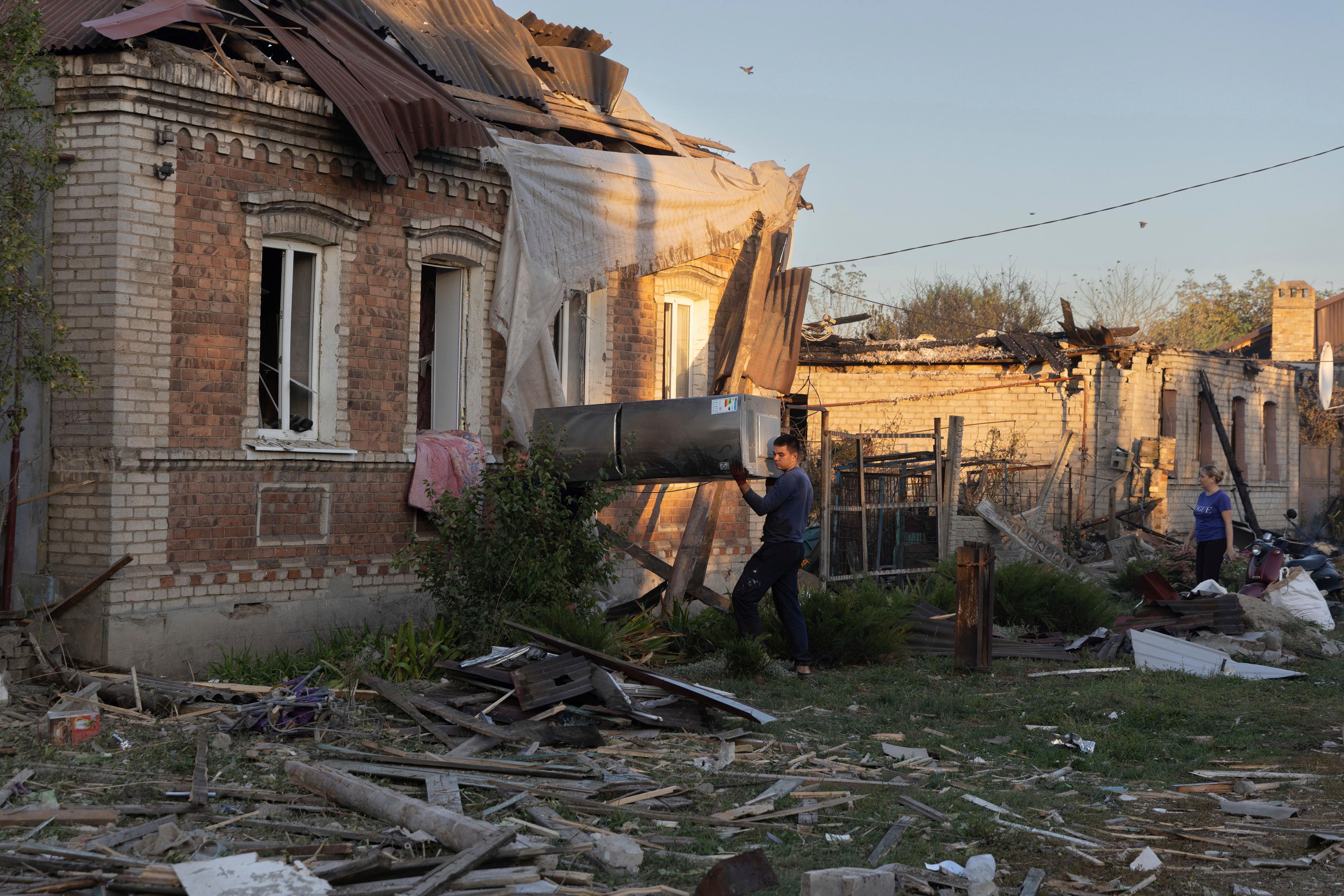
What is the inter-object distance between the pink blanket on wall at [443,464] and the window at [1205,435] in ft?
58.5

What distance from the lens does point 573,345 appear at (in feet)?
41.9

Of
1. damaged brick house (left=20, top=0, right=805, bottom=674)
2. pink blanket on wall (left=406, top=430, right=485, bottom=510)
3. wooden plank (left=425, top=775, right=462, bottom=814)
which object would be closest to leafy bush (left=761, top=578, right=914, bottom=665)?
Result: damaged brick house (left=20, top=0, right=805, bottom=674)

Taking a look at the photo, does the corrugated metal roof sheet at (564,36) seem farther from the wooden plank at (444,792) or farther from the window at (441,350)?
the wooden plank at (444,792)

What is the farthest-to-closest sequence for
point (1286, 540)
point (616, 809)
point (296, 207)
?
point (1286, 540) < point (296, 207) < point (616, 809)

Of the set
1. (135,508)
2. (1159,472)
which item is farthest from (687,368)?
(1159,472)

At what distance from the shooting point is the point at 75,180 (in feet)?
29.3

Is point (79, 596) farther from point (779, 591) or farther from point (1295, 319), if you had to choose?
point (1295, 319)

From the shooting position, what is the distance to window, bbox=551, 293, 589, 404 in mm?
12688

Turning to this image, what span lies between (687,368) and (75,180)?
714cm

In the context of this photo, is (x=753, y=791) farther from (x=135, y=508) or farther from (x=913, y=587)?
(x=913, y=587)

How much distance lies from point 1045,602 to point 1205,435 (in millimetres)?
13891

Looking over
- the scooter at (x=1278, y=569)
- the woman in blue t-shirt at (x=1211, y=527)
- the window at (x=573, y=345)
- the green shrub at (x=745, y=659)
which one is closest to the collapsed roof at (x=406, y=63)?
the window at (x=573, y=345)

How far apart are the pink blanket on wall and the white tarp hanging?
0.55 meters

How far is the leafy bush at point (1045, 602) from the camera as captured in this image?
12273 millimetres
